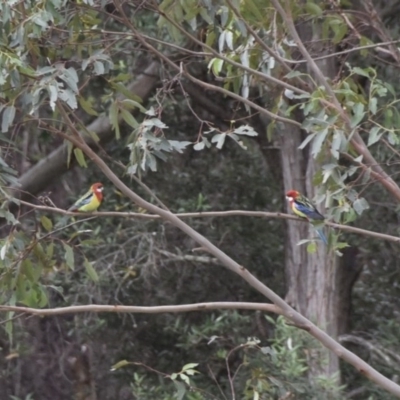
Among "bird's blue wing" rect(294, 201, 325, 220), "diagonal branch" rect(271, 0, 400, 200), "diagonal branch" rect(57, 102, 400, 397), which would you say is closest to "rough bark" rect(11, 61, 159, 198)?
"bird's blue wing" rect(294, 201, 325, 220)

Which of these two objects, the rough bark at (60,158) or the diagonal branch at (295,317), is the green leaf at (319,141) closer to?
the diagonal branch at (295,317)

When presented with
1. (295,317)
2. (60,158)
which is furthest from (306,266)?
(295,317)

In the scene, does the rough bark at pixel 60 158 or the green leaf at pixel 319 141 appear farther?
the rough bark at pixel 60 158

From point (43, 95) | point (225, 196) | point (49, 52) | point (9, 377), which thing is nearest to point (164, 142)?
point (43, 95)

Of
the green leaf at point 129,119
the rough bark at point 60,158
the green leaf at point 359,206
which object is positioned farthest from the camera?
the rough bark at point 60,158

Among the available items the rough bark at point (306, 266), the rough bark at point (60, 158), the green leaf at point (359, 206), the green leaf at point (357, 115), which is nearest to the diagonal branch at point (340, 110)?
the green leaf at point (357, 115)

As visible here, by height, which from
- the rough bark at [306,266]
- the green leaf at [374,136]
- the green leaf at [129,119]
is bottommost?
the rough bark at [306,266]

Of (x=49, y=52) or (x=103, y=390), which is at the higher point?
(x=49, y=52)

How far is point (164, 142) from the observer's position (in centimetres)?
401

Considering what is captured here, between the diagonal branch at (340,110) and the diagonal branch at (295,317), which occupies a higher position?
the diagonal branch at (340,110)

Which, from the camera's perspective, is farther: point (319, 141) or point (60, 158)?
point (60, 158)

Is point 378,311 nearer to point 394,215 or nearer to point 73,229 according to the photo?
point 394,215

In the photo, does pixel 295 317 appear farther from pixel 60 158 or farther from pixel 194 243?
pixel 194 243

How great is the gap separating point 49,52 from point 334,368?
431cm
